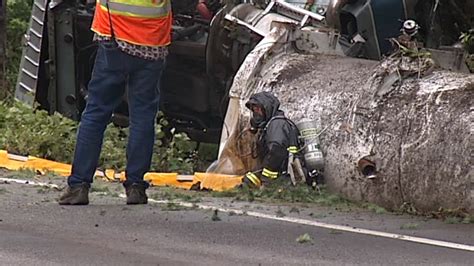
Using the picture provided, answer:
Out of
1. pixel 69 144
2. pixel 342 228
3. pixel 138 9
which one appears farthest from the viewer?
pixel 69 144

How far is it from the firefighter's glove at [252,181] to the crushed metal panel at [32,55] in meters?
5.67

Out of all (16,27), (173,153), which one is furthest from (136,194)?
(16,27)

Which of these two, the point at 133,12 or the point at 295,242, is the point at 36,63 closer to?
the point at 133,12

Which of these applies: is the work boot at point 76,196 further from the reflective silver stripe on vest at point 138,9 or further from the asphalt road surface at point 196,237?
the reflective silver stripe on vest at point 138,9

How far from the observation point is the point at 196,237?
20.8 ft

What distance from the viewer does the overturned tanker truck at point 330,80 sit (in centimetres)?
782

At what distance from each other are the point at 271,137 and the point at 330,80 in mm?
792

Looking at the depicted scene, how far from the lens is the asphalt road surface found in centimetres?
577

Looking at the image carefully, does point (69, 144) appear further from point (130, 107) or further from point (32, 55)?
point (130, 107)

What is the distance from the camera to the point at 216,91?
12234 mm

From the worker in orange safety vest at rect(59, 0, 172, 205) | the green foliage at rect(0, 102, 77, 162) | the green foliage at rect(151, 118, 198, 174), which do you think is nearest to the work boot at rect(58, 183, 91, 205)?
the worker in orange safety vest at rect(59, 0, 172, 205)

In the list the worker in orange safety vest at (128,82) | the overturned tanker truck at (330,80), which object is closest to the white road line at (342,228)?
the worker in orange safety vest at (128,82)

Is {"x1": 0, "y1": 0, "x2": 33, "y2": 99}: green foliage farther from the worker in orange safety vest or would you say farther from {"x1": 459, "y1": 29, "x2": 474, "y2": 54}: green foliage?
the worker in orange safety vest

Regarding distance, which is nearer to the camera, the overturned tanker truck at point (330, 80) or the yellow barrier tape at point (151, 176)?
the overturned tanker truck at point (330, 80)
